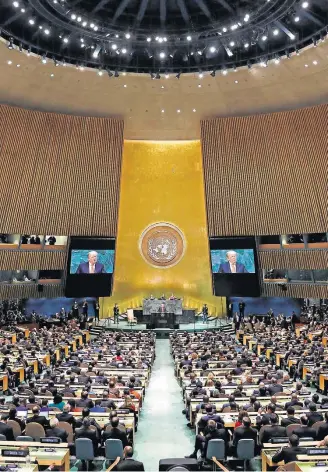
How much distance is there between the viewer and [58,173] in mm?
25141

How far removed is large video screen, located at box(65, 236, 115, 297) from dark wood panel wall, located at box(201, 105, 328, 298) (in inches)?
245

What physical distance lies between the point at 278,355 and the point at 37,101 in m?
18.4

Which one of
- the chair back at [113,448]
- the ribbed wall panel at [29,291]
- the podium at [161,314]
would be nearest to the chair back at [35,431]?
the chair back at [113,448]

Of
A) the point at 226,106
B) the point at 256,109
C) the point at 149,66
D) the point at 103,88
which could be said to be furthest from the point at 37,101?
the point at 256,109

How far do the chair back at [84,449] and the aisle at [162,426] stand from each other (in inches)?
40.0

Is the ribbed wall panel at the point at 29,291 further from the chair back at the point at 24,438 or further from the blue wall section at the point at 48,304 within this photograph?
the chair back at the point at 24,438

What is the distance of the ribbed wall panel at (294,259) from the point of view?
2384 centimetres

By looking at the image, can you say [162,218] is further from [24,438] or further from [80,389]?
[24,438]

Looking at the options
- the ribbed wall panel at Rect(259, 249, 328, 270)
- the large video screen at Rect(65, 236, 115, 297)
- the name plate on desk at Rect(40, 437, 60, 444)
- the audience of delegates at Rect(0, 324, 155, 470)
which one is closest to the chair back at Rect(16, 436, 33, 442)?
the audience of delegates at Rect(0, 324, 155, 470)

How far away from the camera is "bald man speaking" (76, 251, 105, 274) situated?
2495 cm

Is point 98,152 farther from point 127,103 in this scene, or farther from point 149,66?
point 149,66

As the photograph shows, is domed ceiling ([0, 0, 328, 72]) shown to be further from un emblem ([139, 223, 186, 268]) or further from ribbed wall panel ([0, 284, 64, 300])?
ribbed wall panel ([0, 284, 64, 300])

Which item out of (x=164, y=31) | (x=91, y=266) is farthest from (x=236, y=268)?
(x=164, y=31)

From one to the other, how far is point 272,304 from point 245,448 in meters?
21.5
